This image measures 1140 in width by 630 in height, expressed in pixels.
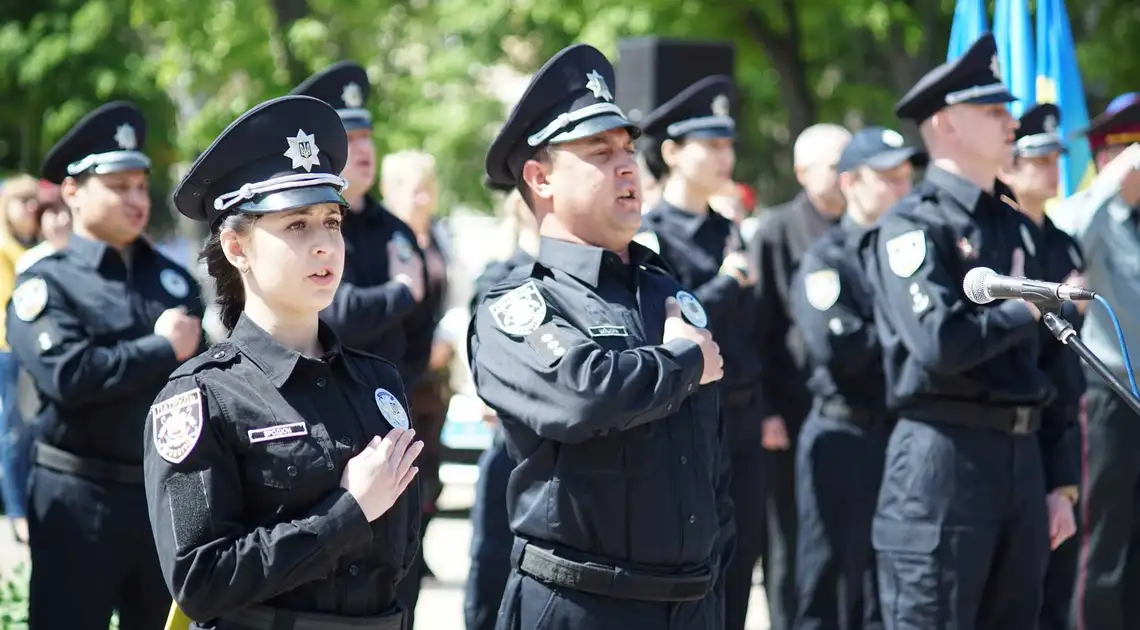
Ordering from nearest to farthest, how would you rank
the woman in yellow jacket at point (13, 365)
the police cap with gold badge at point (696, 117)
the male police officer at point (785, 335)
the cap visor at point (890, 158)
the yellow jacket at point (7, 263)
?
the woman in yellow jacket at point (13, 365) → the police cap with gold badge at point (696, 117) → the cap visor at point (890, 158) → the male police officer at point (785, 335) → the yellow jacket at point (7, 263)

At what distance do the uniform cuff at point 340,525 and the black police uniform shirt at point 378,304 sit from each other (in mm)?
2593

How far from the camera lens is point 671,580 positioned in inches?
154

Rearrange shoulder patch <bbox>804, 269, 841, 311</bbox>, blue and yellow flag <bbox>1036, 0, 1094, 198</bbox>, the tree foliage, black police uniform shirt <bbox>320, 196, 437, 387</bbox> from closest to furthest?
black police uniform shirt <bbox>320, 196, 437, 387</bbox>
shoulder patch <bbox>804, 269, 841, 311</bbox>
blue and yellow flag <bbox>1036, 0, 1094, 198</bbox>
the tree foliage

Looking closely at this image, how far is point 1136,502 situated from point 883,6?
366 inches

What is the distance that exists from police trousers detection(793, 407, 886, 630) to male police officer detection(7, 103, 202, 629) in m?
2.88

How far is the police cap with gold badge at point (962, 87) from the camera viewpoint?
550 cm

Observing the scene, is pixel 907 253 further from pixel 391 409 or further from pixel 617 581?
pixel 391 409

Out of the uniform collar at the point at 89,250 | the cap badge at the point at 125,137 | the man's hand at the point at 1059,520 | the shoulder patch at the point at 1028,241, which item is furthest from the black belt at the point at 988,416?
the cap badge at the point at 125,137

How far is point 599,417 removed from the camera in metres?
3.87

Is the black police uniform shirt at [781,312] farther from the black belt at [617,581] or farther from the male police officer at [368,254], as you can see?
the black belt at [617,581]

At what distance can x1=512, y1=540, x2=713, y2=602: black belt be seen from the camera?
3.90 meters

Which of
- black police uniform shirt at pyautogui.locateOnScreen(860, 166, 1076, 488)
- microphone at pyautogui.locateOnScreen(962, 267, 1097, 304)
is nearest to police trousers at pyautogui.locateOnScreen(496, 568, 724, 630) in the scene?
microphone at pyautogui.locateOnScreen(962, 267, 1097, 304)

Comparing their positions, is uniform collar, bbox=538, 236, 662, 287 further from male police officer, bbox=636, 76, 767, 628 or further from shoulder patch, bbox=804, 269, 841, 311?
shoulder patch, bbox=804, 269, 841, 311

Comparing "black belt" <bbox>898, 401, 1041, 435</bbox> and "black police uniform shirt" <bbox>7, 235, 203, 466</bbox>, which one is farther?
"black police uniform shirt" <bbox>7, 235, 203, 466</bbox>
